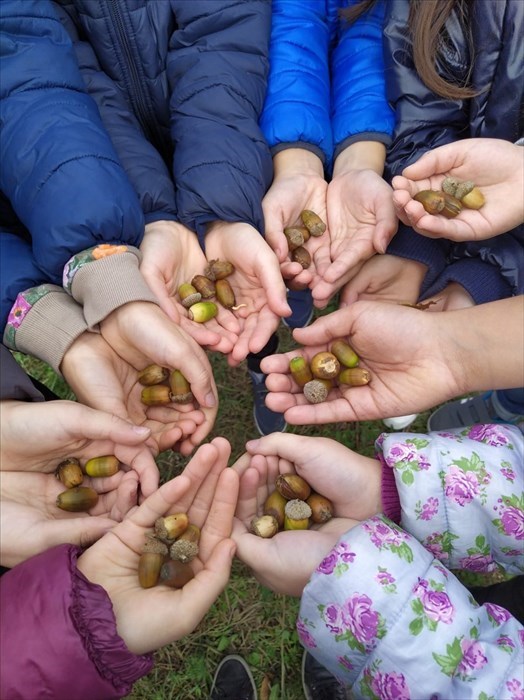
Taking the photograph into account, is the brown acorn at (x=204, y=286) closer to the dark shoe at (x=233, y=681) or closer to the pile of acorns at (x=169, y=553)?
the pile of acorns at (x=169, y=553)

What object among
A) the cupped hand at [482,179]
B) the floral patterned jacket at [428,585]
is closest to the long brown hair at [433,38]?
the cupped hand at [482,179]

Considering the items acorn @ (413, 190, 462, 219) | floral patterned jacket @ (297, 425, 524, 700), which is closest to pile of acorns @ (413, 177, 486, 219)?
acorn @ (413, 190, 462, 219)

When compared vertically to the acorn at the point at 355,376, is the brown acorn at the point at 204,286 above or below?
above

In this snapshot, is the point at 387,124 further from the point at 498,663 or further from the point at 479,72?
the point at 498,663

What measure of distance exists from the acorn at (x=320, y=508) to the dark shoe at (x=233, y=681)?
1.28 meters

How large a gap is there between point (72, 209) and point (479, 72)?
205cm

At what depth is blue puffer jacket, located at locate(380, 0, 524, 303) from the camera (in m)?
2.50

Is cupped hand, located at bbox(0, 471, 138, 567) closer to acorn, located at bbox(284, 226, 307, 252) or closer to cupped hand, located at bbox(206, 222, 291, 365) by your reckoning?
cupped hand, located at bbox(206, 222, 291, 365)

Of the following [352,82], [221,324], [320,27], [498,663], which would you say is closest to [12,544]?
[221,324]

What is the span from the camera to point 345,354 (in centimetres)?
255

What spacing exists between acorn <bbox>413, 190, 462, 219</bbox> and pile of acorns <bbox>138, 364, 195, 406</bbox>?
138cm

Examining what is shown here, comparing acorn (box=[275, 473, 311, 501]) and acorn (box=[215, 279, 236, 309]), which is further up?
acorn (box=[215, 279, 236, 309])

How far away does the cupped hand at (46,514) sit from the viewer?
6.30 feet

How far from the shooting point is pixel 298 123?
3.01m
